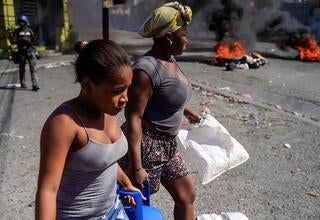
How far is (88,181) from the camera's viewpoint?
154cm

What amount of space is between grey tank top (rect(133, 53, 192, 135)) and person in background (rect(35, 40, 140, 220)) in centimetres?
61

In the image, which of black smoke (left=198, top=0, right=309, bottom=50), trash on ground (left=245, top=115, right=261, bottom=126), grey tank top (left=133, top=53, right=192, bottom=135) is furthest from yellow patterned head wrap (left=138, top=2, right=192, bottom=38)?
black smoke (left=198, top=0, right=309, bottom=50)

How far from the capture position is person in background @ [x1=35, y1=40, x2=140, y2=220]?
4.49ft

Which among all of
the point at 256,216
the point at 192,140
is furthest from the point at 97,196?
the point at 256,216

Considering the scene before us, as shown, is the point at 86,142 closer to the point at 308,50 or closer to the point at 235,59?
the point at 235,59

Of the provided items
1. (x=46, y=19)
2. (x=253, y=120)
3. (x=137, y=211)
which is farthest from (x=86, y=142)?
(x=46, y=19)

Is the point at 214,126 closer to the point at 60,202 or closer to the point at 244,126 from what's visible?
the point at 60,202

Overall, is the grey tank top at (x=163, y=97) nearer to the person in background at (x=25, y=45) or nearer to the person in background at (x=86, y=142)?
the person in background at (x=86, y=142)

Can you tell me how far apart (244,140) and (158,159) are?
2972 millimetres

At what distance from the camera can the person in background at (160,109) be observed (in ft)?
7.04

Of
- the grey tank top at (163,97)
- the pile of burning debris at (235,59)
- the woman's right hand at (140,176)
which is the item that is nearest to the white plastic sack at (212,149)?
the grey tank top at (163,97)

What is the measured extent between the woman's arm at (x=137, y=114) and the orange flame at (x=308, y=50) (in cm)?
1323

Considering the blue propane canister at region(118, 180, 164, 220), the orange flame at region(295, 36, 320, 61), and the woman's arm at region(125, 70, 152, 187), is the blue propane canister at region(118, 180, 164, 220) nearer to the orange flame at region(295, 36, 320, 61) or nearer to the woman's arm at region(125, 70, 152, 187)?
the woman's arm at region(125, 70, 152, 187)

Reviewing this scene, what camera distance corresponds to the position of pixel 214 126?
264 centimetres
